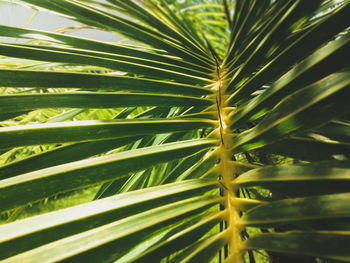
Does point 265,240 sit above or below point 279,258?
above

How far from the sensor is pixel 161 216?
0.29 meters

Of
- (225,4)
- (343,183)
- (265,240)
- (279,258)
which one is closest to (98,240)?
(265,240)

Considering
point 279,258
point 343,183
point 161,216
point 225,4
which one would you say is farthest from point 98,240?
point 225,4

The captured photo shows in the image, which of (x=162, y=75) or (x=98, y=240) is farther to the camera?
(x=162, y=75)

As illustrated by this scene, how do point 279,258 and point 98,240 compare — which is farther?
point 279,258

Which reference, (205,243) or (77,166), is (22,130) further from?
(205,243)

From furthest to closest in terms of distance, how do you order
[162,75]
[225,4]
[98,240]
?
1. [225,4]
2. [162,75]
3. [98,240]

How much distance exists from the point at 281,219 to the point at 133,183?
1.37ft

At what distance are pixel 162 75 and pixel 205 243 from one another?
0.40 metres

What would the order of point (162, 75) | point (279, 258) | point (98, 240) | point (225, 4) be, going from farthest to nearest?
point (225, 4) → point (279, 258) → point (162, 75) → point (98, 240)

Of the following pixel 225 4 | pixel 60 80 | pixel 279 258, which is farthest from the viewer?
pixel 225 4

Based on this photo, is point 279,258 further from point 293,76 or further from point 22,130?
point 22,130

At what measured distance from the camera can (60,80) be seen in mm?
396

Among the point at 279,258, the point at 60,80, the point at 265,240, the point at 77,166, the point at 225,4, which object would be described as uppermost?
the point at 225,4
